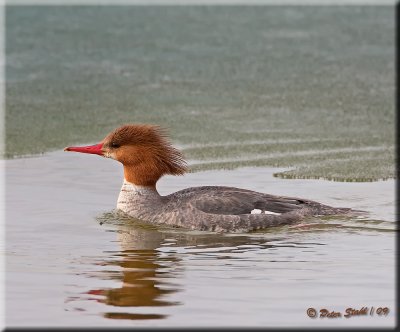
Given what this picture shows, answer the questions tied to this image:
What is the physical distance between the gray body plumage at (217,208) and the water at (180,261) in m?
0.15

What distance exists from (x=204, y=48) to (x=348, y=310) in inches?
544

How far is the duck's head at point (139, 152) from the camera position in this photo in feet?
37.3

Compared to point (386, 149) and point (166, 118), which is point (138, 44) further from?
point (386, 149)

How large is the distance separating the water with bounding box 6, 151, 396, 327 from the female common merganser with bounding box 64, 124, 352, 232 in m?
0.17

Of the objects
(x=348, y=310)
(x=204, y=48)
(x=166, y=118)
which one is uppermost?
(x=204, y=48)

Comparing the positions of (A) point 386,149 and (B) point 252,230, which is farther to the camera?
(A) point 386,149

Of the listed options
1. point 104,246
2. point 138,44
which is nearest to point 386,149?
point 104,246

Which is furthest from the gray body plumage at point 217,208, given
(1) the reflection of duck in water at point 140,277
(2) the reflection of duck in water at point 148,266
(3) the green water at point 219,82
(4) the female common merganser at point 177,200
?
(3) the green water at point 219,82

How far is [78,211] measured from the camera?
37.2 feet

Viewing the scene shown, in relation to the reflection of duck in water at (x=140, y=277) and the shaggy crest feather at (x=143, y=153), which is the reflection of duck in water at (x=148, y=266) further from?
the shaggy crest feather at (x=143, y=153)

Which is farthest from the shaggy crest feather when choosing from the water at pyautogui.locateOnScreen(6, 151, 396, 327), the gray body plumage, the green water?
the green water

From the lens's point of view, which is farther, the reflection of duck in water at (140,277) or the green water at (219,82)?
the green water at (219,82)

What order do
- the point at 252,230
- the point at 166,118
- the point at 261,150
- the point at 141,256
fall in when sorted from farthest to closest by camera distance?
the point at 166,118 < the point at 261,150 < the point at 252,230 < the point at 141,256

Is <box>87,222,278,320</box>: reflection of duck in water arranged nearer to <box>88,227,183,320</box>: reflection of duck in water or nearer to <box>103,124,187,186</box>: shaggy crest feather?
<box>88,227,183,320</box>: reflection of duck in water
